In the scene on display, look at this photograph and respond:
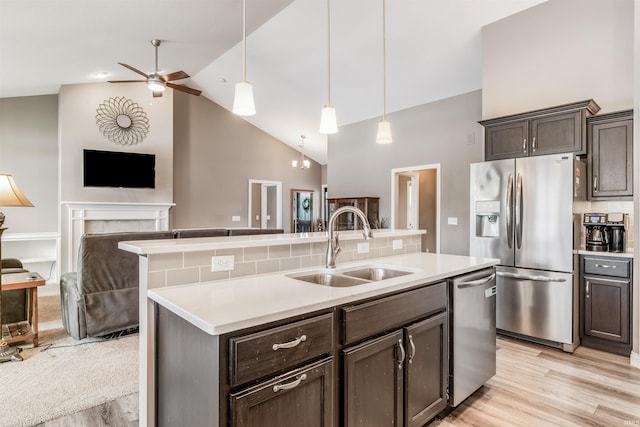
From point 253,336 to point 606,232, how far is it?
11.9ft

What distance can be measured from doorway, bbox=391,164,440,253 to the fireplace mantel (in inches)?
174

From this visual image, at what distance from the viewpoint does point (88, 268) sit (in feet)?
10.3

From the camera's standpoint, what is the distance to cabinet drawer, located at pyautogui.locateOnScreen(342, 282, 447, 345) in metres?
1.46

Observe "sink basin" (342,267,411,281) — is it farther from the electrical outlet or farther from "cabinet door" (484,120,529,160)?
"cabinet door" (484,120,529,160)

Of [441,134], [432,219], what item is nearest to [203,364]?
[441,134]

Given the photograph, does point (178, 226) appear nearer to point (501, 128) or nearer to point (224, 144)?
point (224, 144)

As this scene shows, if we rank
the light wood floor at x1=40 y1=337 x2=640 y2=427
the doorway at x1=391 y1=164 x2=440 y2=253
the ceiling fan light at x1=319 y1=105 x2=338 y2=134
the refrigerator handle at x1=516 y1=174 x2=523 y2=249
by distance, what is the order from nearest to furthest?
the light wood floor at x1=40 y1=337 x2=640 y2=427 → the ceiling fan light at x1=319 y1=105 x2=338 y2=134 → the refrigerator handle at x1=516 y1=174 x2=523 y2=249 → the doorway at x1=391 y1=164 x2=440 y2=253

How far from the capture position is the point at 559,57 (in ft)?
11.9

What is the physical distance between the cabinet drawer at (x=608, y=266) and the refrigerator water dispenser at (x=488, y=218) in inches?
31.2

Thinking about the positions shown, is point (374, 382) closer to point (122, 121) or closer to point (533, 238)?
point (533, 238)

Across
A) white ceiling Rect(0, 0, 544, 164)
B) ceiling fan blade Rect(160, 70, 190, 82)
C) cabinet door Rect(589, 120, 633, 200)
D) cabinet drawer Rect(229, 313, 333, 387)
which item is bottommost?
cabinet drawer Rect(229, 313, 333, 387)

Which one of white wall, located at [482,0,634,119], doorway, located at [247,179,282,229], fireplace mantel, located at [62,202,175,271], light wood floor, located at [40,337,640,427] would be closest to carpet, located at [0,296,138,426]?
light wood floor, located at [40,337,640,427]

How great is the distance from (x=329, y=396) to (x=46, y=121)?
7010 millimetres

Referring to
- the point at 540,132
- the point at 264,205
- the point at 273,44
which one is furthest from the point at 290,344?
the point at 264,205
